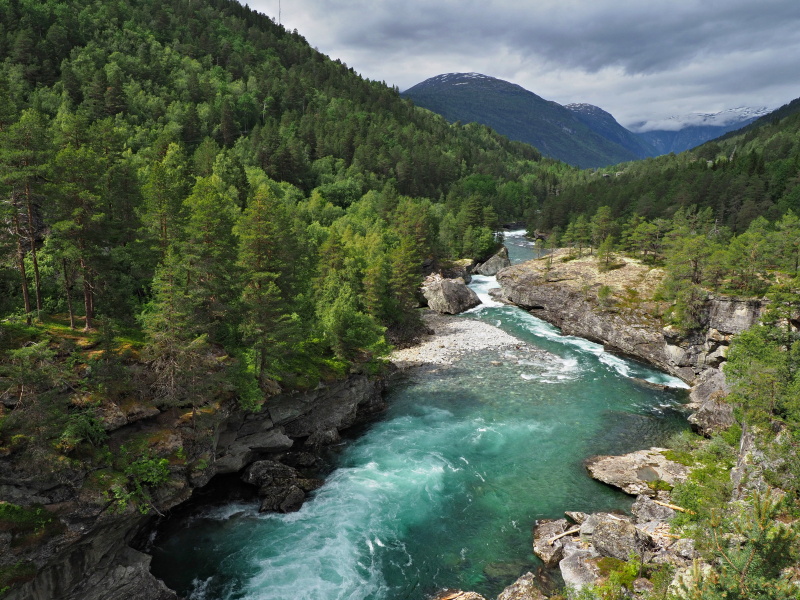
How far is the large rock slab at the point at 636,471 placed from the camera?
33.8 meters

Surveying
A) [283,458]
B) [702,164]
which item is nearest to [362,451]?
[283,458]

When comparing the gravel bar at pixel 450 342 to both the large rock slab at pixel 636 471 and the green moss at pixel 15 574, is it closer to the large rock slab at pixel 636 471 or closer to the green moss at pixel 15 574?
the large rock slab at pixel 636 471

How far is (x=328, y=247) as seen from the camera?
6059cm

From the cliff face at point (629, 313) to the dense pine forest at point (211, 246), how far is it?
120 inches

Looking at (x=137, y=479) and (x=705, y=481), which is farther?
(x=705, y=481)

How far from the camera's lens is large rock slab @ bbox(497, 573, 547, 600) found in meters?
23.5

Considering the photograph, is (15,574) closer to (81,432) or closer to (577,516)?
(81,432)

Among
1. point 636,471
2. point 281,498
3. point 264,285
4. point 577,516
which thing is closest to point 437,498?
point 577,516

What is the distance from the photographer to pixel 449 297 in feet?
262

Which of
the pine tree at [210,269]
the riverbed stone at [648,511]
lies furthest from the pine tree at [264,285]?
the riverbed stone at [648,511]

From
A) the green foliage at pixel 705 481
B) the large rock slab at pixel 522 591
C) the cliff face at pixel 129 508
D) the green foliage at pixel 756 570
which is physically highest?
the green foliage at pixel 756 570

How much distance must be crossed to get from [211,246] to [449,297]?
53374 millimetres

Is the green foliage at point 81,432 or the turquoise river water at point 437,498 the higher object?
the green foliage at point 81,432

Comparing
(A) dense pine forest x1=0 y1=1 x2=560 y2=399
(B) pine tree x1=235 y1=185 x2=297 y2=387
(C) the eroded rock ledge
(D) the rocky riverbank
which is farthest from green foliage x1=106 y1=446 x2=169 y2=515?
(C) the eroded rock ledge
